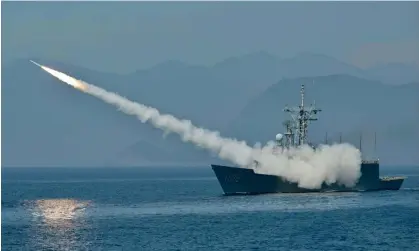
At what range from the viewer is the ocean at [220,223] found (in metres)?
69.9

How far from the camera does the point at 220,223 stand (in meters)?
83.1

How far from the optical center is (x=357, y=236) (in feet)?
245

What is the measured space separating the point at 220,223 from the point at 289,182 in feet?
122

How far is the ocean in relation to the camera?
229ft

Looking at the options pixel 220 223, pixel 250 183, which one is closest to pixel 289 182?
pixel 250 183

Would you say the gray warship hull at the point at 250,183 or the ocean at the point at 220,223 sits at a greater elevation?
the gray warship hull at the point at 250,183

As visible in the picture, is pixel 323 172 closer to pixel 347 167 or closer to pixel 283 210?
pixel 347 167

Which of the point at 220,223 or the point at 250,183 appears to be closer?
the point at 220,223

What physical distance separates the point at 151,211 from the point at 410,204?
32795mm

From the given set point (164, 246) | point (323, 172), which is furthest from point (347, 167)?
point (164, 246)

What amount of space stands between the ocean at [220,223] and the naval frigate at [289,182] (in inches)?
90.1

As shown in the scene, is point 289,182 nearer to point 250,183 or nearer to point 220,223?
point 250,183

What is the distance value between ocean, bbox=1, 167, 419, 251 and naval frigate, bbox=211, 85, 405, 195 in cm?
229

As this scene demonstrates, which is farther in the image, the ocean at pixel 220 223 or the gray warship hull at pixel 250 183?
the gray warship hull at pixel 250 183
